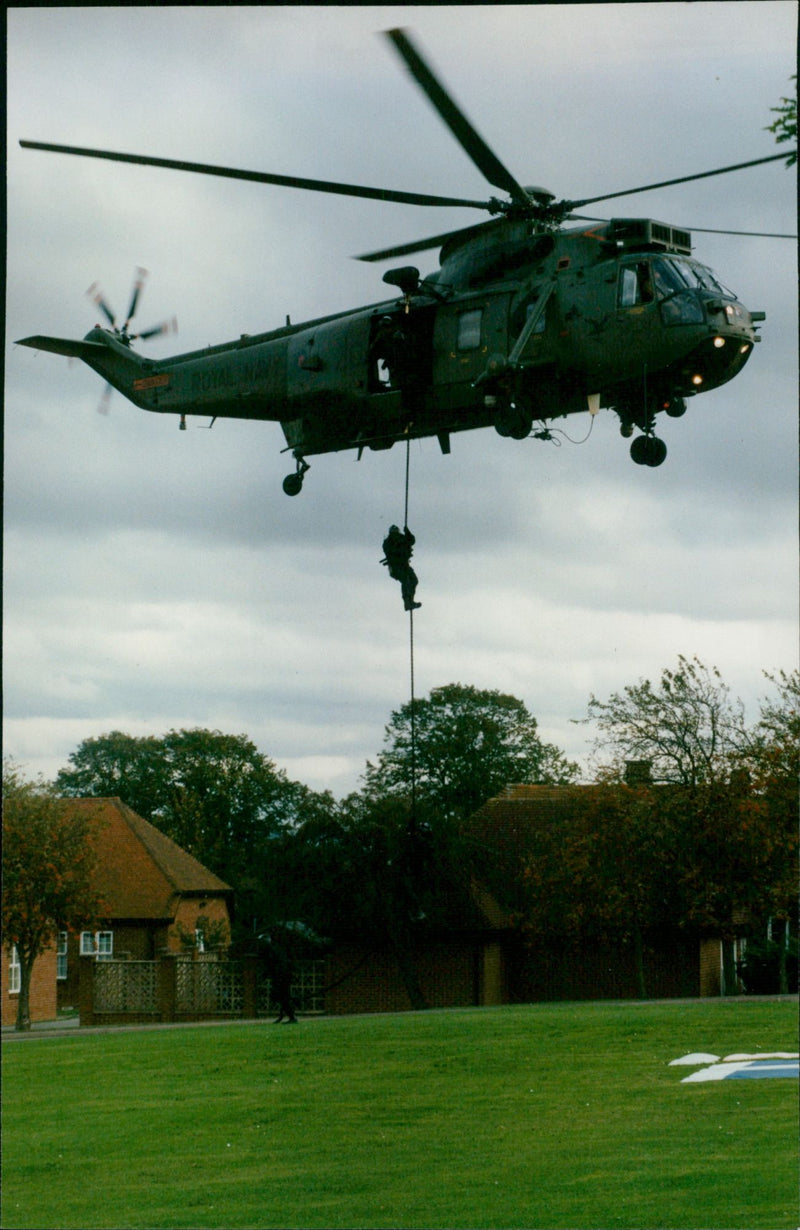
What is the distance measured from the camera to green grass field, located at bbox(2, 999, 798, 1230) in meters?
18.8

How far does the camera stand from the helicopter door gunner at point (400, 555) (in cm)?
1221

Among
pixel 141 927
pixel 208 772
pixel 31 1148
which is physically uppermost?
pixel 208 772

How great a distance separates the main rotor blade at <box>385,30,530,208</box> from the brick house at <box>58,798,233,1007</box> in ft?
74.0

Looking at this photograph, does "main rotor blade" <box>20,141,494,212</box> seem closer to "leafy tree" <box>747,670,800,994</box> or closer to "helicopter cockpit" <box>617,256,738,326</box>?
"helicopter cockpit" <box>617,256,738,326</box>

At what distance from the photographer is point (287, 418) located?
44.7 ft

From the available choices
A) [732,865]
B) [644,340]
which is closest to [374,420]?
[644,340]

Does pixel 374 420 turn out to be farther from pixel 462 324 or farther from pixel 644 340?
pixel 644 340

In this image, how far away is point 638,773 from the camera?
35.7m

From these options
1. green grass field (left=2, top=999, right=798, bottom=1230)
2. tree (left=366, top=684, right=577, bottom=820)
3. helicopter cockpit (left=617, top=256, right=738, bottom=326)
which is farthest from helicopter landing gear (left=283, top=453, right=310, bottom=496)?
tree (left=366, top=684, right=577, bottom=820)

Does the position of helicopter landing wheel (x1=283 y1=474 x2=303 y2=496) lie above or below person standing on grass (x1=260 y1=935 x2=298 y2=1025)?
above

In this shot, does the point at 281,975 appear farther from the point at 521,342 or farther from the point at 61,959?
the point at 521,342

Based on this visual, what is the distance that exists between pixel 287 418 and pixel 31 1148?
1438 cm

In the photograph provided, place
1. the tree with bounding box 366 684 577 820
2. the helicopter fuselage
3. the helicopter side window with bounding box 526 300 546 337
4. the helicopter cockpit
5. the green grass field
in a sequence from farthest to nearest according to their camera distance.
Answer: the tree with bounding box 366 684 577 820 < the green grass field < the helicopter side window with bounding box 526 300 546 337 < the helicopter fuselage < the helicopter cockpit

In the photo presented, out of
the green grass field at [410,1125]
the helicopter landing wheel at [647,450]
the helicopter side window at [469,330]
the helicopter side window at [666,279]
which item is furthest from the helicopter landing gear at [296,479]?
the green grass field at [410,1125]
